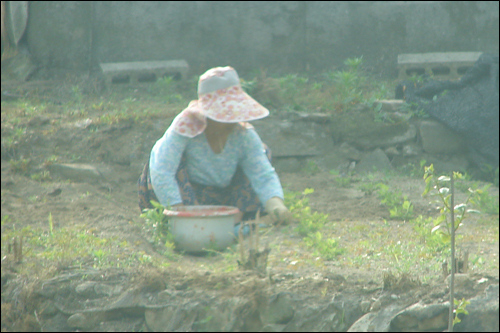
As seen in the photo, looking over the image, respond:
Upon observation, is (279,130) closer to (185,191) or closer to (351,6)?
(351,6)

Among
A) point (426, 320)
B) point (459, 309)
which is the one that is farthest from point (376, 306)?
point (459, 309)

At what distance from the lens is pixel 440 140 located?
5.25m

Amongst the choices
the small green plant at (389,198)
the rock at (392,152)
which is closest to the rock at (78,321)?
the small green plant at (389,198)

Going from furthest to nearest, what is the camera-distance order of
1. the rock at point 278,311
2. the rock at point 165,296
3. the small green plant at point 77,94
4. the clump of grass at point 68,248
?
1. the small green plant at point 77,94
2. the clump of grass at point 68,248
3. the rock at point 165,296
4. the rock at point 278,311

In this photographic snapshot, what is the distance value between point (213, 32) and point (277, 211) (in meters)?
3.90

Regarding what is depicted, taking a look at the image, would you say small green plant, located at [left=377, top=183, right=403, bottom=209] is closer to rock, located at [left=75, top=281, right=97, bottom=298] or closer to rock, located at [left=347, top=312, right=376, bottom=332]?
rock, located at [left=347, top=312, right=376, bottom=332]

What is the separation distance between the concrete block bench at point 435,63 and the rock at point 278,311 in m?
4.02

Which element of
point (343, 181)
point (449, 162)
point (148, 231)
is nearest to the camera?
point (148, 231)

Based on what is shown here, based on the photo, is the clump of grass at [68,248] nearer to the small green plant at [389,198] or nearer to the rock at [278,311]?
the rock at [278,311]

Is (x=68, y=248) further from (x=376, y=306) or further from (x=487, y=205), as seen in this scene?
(x=487, y=205)

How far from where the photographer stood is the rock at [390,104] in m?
5.45

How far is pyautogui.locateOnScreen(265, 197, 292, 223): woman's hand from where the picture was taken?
337 centimetres

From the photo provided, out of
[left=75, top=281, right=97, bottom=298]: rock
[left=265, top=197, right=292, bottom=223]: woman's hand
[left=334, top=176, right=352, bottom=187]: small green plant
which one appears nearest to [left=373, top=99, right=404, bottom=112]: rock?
[left=334, top=176, right=352, bottom=187]: small green plant

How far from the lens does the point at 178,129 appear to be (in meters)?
→ 3.33
